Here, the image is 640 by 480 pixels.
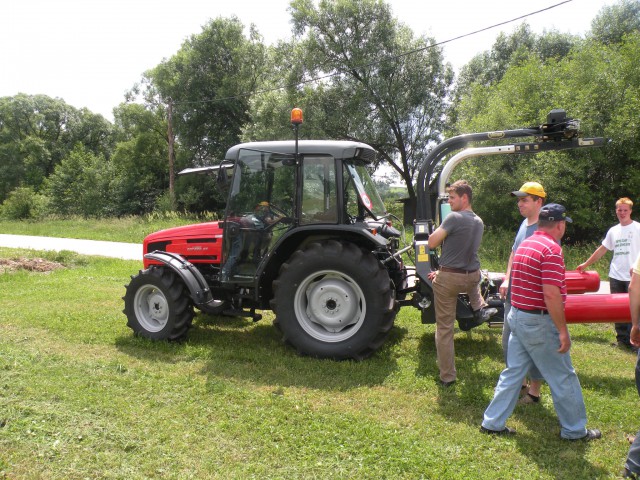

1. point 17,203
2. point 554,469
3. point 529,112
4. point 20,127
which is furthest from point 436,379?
point 20,127

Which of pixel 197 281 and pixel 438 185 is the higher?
pixel 438 185

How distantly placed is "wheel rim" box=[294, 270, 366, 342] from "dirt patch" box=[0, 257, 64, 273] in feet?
26.3

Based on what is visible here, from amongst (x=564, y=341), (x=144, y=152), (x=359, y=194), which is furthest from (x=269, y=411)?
(x=144, y=152)

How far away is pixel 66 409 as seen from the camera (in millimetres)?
3750

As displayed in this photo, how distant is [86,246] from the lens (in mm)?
15984

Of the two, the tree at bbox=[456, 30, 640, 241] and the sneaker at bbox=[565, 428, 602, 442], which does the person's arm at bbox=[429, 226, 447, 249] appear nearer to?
the sneaker at bbox=[565, 428, 602, 442]

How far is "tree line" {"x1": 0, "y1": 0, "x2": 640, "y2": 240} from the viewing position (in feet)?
42.2

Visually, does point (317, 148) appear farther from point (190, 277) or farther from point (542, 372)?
point (542, 372)

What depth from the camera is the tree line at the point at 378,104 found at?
12852 mm

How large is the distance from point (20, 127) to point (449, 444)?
5783 centimetres

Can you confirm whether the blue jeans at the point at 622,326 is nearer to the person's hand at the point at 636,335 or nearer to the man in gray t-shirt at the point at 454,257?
the man in gray t-shirt at the point at 454,257

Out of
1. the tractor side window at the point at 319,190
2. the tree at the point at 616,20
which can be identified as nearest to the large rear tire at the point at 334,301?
the tractor side window at the point at 319,190

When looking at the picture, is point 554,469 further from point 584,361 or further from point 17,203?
point 17,203

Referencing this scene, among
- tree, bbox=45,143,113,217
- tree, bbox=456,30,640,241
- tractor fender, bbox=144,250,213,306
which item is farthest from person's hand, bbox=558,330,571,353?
tree, bbox=45,143,113,217
